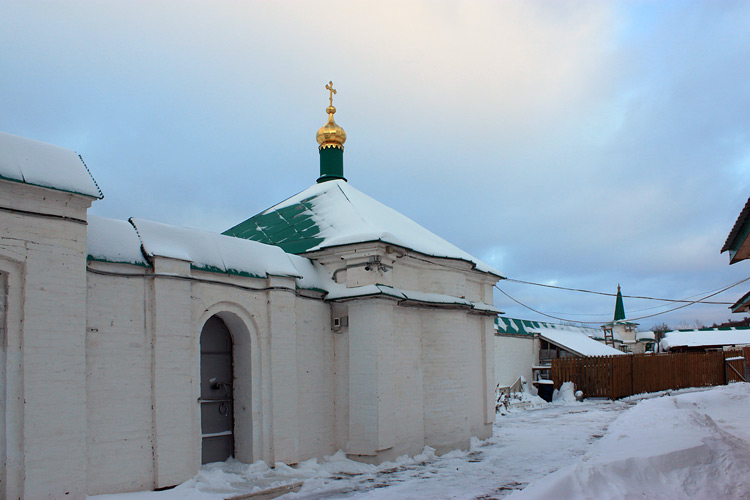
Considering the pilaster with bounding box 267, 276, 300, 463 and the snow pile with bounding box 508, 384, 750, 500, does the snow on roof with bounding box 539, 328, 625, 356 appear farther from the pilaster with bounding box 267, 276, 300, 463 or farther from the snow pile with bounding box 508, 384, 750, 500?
the pilaster with bounding box 267, 276, 300, 463

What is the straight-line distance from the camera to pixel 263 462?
9.73 m

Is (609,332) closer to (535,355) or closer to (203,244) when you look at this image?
(535,355)

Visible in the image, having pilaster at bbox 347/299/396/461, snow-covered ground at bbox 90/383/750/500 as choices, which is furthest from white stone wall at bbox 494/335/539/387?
pilaster at bbox 347/299/396/461

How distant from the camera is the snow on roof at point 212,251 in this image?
8.72 meters

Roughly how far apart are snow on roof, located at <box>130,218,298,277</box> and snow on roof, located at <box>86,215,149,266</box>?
0.15 metres

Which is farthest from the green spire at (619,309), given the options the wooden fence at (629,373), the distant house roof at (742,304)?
the distant house roof at (742,304)

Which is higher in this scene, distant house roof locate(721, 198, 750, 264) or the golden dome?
the golden dome

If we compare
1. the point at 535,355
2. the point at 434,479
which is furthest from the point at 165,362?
the point at 535,355

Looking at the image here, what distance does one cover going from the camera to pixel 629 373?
2566cm

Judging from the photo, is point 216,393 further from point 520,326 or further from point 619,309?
point 619,309

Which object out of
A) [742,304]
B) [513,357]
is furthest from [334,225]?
[513,357]

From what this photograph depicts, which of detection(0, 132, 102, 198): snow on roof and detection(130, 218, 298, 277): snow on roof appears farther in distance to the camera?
detection(130, 218, 298, 277): snow on roof

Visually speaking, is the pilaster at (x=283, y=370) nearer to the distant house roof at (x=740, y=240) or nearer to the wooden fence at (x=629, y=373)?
the distant house roof at (x=740, y=240)

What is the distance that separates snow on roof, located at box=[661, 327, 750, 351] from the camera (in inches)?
1706
